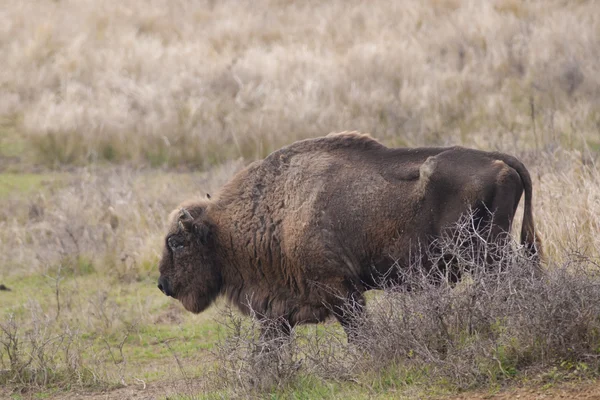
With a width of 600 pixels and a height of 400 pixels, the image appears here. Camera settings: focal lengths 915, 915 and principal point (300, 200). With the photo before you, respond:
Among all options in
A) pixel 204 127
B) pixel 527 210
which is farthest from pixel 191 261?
pixel 204 127

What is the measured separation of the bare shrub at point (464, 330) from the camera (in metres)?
5.92

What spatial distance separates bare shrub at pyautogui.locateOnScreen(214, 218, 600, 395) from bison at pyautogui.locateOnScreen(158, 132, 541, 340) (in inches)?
11.7

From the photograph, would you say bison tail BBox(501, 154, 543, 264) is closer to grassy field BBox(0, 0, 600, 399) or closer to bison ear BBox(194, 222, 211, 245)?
grassy field BBox(0, 0, 600, 399)

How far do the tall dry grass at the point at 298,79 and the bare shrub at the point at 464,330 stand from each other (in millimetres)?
8298

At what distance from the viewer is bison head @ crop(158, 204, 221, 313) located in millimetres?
8250

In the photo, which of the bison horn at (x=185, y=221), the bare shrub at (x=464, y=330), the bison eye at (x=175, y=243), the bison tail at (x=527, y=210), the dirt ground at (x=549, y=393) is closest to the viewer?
the dirt ground at (x=549, y=393)

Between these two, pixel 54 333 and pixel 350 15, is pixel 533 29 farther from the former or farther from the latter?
pixel 54 333

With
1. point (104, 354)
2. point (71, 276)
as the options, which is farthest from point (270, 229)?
point (71, 276)

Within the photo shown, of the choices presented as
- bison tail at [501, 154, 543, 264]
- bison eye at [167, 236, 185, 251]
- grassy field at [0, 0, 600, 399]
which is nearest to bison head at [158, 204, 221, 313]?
bison eye at [167, 236, 185, 251]

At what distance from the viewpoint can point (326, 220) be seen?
24.8 feet

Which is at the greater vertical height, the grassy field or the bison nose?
the bison nose

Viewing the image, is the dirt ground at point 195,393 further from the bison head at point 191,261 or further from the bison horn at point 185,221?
the bison horn at point 185,221

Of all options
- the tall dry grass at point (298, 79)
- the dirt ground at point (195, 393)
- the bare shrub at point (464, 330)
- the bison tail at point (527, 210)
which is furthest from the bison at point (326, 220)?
the tall dry grass at point (298, 79)

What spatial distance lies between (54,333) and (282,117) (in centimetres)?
1032
